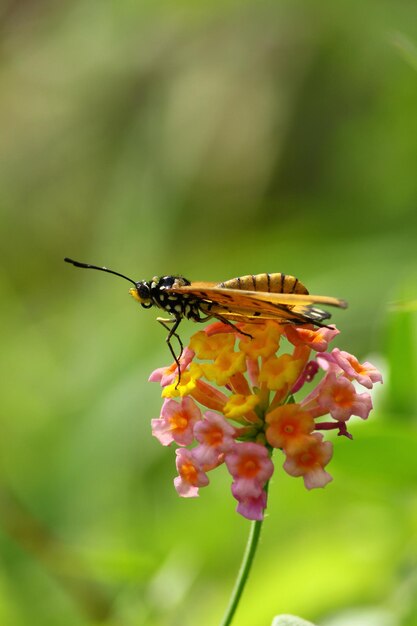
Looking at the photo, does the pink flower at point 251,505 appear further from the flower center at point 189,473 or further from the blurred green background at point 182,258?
the blurred green background at point 182,258

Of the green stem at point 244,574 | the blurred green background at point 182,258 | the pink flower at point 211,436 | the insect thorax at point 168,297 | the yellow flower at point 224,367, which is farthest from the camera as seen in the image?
the blurred green background at point 182,258

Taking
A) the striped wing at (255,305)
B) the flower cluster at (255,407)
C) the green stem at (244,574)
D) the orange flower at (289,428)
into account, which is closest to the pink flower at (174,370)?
the flower cluster at (255,407)

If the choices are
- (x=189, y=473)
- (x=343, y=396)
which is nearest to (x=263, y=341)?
(x=343, y=396)

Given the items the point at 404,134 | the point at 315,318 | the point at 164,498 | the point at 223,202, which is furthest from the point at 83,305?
the point at 315,318

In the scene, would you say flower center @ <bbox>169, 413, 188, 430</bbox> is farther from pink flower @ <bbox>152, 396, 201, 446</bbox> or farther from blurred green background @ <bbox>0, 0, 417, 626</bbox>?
blurred green background @ <bbox>0, 0, 417, 626</bbox>

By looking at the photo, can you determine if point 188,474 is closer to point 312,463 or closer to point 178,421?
point 178,421

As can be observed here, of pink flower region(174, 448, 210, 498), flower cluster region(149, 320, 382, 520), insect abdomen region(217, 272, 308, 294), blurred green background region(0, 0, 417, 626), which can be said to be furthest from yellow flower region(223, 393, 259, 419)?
blurred green background region(0, 0, 417, 626)

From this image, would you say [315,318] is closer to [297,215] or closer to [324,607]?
[324,607]

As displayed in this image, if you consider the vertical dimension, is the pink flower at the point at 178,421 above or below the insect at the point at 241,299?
below
